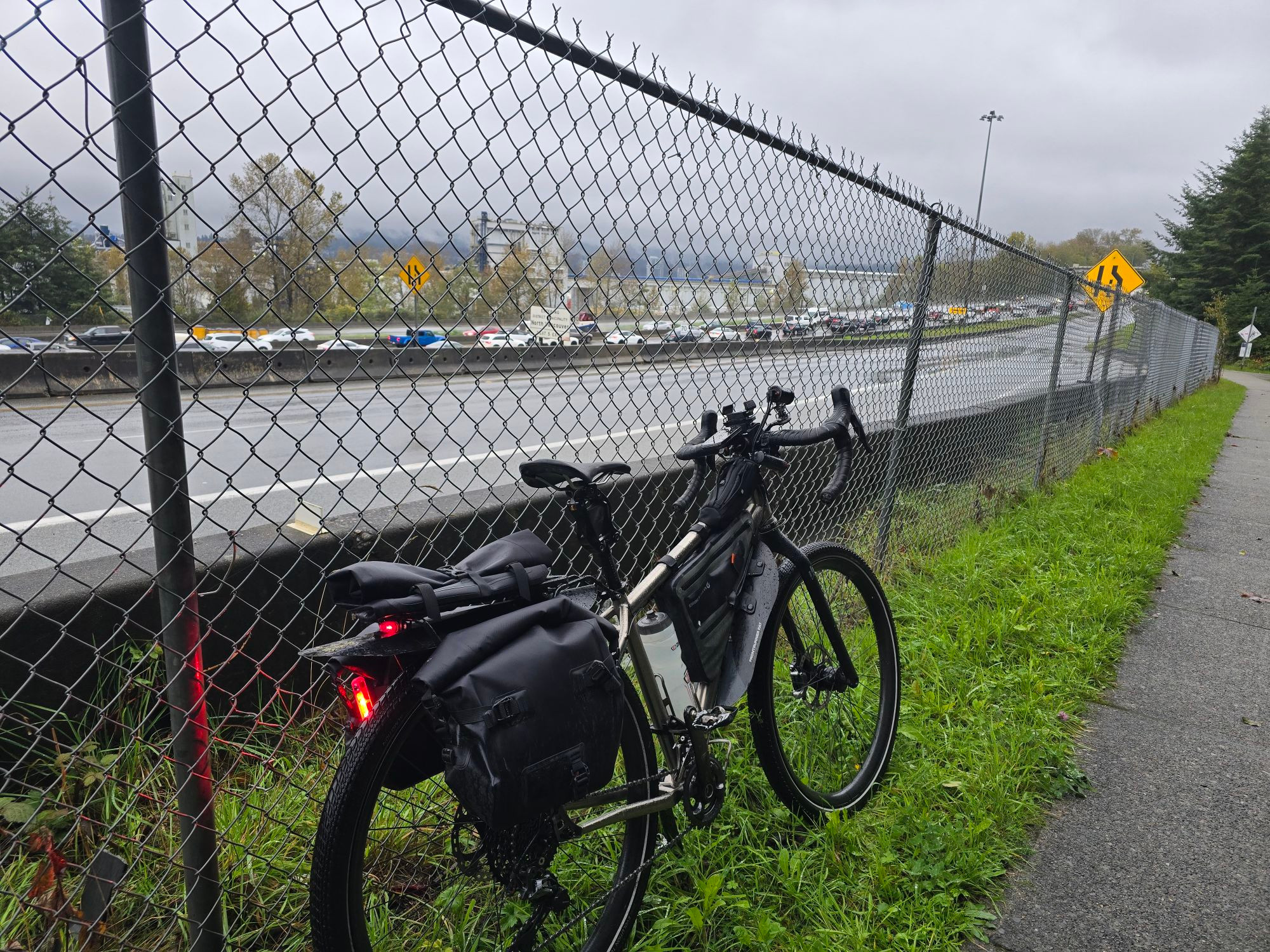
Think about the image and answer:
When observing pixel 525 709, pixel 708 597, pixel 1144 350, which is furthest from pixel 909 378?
pixel 1144 350

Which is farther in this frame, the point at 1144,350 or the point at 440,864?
the point at 1144,350

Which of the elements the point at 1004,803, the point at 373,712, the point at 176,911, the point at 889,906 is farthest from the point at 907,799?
the point at 176,911

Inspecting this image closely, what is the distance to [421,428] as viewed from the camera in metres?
5.17

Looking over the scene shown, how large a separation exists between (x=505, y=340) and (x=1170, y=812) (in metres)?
2.83

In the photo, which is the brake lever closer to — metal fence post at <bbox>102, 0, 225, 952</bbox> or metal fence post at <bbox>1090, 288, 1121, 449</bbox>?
metal fence post at <bbox>102, 0, 225, 952</bbox>

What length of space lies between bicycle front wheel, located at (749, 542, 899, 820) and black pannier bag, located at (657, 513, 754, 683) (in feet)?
0.68

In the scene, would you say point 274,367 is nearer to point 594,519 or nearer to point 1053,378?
point 594,519

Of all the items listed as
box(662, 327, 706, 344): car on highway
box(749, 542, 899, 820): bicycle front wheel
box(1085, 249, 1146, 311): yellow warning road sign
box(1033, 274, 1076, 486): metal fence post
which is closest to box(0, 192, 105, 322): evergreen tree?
box(749, 542, 899, 820): bicycle front wheel

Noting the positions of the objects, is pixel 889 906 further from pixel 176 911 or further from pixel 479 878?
pixel 176 911

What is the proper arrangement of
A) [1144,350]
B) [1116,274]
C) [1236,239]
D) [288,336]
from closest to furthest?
[288,336] → [1144,350] → [1116,274] → [1236,239]

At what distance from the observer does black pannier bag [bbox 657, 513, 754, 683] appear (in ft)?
7.07

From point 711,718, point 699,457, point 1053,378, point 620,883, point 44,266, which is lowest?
point 620,883

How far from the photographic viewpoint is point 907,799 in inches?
110

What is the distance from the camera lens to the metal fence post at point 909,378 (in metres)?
4.64
